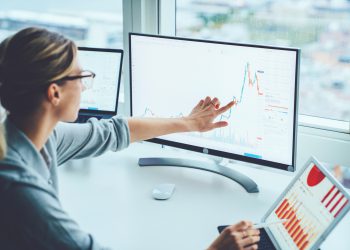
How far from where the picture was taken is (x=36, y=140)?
1.20 meters

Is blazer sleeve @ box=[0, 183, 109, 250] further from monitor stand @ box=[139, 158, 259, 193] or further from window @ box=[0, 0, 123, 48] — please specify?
window @ box=[0, 0, 123, 48]

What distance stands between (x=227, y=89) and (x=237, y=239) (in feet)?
1.88

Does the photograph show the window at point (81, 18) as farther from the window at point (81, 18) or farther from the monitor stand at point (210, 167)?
the monitor stand at point (210, 167)

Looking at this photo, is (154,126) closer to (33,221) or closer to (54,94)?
(54,94)

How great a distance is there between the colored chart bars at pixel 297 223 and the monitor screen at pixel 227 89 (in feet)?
0.67

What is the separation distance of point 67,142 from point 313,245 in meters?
0.76

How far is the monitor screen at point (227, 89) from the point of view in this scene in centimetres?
155

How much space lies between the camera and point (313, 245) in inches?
48.0

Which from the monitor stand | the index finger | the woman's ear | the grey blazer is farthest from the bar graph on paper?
the woman's ear

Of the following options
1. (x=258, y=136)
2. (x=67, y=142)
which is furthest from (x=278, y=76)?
(x=67, y=142)

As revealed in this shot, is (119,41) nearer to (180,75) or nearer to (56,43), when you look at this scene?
(180,75)

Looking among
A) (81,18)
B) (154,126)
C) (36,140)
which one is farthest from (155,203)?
(81,18)

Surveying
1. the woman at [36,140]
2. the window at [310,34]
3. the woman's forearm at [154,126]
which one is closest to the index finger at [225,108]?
the woman's forearm at [154,126]

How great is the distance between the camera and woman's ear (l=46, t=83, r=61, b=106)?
1.16 m
